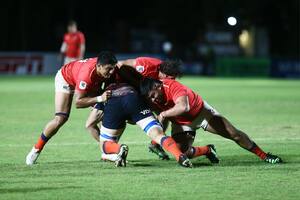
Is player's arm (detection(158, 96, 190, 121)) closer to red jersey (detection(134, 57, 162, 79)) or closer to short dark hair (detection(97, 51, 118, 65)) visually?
short dark hair (detection(97, 51, 118, 65))

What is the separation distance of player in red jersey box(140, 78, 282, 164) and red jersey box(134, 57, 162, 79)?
2.36ft

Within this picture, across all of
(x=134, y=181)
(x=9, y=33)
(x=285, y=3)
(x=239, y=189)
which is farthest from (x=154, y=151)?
(x=285, y=3)

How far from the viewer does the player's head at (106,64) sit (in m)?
10.9

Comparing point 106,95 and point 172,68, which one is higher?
point 172,68

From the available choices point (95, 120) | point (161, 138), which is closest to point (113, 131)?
point (161, 138)

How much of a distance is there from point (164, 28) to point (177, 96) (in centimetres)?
5785

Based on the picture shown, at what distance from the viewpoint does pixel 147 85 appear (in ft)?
35.7

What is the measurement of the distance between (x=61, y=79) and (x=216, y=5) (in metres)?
49.6

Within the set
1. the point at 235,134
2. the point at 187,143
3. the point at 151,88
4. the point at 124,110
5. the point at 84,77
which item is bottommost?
the point at 187,143

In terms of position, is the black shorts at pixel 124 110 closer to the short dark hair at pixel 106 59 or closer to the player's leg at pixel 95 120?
the short dark hair at pixel 106 59

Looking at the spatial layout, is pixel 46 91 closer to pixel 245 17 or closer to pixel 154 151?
pixel 154 151

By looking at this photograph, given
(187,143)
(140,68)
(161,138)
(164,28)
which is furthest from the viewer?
(164,28)

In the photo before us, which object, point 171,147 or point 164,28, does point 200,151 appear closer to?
point 171,147

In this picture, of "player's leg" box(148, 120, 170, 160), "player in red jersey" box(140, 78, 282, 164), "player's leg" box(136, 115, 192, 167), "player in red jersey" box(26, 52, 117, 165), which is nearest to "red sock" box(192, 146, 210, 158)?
"player in red jersey" box(140, 78, 282, 164)
